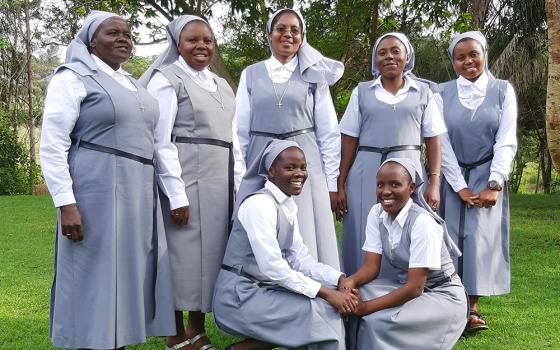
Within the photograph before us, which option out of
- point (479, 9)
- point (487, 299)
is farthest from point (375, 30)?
point (487, 299)

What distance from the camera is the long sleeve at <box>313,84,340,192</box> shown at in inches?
181

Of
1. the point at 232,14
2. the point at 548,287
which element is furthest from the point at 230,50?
the point at 548,287

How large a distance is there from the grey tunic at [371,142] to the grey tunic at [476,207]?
42cm

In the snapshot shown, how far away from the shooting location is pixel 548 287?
678cm

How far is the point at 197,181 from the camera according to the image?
420cm

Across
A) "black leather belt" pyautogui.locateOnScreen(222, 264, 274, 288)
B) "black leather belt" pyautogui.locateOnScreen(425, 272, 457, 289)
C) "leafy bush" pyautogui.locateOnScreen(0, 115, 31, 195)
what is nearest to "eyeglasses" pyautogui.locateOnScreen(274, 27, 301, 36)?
"black leather belt" pyautogui.locateOnScreen(222, 264, 274, 288)

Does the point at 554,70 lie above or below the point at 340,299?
above

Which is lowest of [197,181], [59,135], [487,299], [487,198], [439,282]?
[487,299]

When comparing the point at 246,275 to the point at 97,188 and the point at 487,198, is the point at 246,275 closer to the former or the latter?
the point at 97,188

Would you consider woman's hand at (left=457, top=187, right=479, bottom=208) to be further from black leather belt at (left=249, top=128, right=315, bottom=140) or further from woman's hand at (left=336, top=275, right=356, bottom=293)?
woman's hand at (left=336, top=275, right=356, bottom=293)

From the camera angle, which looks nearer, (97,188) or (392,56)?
(97,188)

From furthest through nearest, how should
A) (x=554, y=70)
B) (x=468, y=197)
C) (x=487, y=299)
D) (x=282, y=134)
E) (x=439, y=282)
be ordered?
(x=554, y=70)
(x=487, y=299)
(x=468, y=197)
(x=282, y=134)
(x=439, y=282)

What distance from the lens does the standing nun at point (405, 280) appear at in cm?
366

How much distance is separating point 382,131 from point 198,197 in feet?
4.44
